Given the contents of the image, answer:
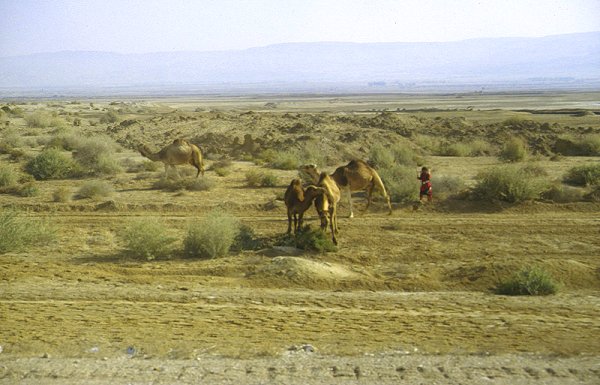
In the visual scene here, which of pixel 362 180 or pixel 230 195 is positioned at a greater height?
pixel 362 180

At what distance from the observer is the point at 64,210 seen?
18719mm

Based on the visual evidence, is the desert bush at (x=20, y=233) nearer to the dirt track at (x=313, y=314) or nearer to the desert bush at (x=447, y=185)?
the dirt track at (x=313, y=314)

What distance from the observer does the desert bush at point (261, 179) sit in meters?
22.1

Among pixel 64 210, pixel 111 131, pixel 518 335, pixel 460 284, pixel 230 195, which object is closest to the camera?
pixel 518 335

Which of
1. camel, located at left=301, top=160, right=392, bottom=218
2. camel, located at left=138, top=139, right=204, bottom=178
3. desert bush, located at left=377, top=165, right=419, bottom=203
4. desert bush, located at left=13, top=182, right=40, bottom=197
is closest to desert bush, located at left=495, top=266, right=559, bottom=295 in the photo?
camel, located at left=301, top=160, right=392, bottom=218

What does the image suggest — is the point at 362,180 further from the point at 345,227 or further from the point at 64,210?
the point at 64,210

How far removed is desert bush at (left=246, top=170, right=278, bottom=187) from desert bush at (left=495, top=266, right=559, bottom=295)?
12.3 m

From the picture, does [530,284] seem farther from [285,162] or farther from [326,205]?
[285,162]

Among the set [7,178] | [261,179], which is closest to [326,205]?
[261,179]

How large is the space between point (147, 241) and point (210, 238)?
138 centimetres

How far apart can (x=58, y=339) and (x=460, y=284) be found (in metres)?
6.92

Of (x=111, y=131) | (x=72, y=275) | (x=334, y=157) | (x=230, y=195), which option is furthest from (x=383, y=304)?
(x=111, y=131)

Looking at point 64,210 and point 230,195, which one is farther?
point 230,195

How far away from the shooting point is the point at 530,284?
34.3 ft
